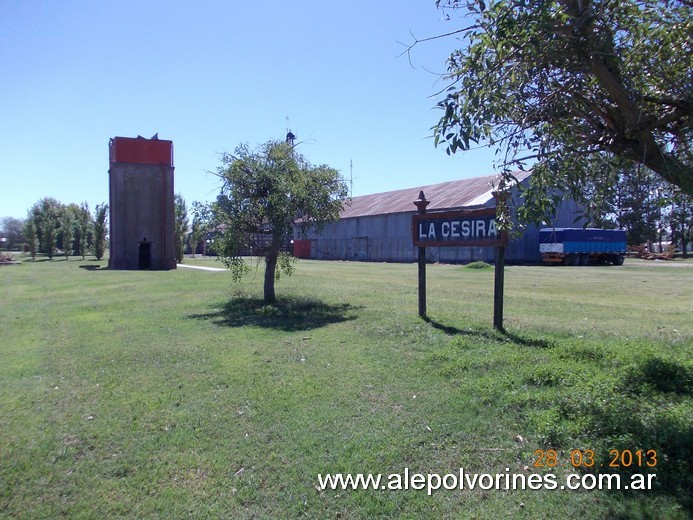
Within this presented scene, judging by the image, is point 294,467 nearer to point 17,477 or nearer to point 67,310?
point 17,477

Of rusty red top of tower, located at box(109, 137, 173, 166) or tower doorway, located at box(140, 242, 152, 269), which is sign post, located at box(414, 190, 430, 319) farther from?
tower doorway, located at box(140, 242, 152, 269)

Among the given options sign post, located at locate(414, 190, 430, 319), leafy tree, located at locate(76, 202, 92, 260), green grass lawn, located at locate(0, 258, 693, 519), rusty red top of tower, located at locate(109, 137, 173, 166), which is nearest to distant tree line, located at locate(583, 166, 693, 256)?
green grass lawn, located at locate(0, 258, 693, 519)

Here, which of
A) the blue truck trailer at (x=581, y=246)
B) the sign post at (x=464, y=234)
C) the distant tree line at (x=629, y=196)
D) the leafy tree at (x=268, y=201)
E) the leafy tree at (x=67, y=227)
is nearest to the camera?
the distant tree line at (x=629, y=196)

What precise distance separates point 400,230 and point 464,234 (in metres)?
42.6

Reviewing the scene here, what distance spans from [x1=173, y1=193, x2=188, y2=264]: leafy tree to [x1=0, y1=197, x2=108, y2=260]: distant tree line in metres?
7.34

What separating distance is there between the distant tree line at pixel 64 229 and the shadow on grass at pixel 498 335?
52.9 metres

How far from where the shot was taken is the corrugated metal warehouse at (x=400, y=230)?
1778 inches

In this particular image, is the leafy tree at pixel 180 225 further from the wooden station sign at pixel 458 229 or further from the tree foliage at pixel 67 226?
the wooden station sign at pixel 458 229

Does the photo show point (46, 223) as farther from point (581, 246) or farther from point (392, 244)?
point (581, 246)

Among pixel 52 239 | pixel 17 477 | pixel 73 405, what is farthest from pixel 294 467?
pixel 52 239

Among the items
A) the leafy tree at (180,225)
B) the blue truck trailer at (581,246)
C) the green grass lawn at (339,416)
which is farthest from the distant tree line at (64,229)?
the green grass lawn at (339,416)

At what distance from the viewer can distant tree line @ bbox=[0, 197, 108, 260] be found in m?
56.4

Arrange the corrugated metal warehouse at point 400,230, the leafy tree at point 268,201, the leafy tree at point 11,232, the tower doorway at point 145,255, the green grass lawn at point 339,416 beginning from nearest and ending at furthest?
the green grass lawn at point 339,416 → the leafy tree at point 268,201 → the tower doorway at point 145,255 → the corrugated metal warehouse at point 400,230 → the leafy tree at point 11,232

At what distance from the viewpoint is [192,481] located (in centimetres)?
425
